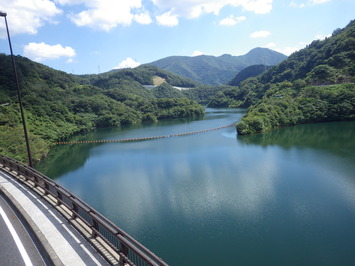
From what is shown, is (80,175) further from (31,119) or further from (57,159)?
(31,119)

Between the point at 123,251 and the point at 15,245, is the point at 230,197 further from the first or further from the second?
the point at 15,245

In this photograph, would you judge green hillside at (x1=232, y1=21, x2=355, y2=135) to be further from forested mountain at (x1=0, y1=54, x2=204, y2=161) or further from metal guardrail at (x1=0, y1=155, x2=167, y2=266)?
metal guardrail at (x1=0, y1=155, x2=167, y2=266)

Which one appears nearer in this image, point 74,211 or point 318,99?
point 74,211

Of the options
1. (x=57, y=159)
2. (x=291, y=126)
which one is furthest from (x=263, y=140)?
(x=57, y=159)

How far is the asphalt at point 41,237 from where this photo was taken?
5.96 metres

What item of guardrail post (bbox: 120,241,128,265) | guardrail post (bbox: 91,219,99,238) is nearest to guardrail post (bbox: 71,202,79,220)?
guardrail post (bbox: 91,219,99,238)

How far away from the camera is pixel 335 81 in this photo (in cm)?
6488

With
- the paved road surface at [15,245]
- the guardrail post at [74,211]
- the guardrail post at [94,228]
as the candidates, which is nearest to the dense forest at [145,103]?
the paved road surface at [15,245]

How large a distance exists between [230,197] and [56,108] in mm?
56045

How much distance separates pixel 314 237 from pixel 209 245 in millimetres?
5975

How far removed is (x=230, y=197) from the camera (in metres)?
19.8

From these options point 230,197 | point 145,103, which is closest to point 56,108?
point 145,103

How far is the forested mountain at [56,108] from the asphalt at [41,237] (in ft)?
79.1

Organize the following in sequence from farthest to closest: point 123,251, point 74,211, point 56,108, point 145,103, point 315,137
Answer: point 145,103 → point 56,108 → point 315,137 → point 74,211 → point 123,251
